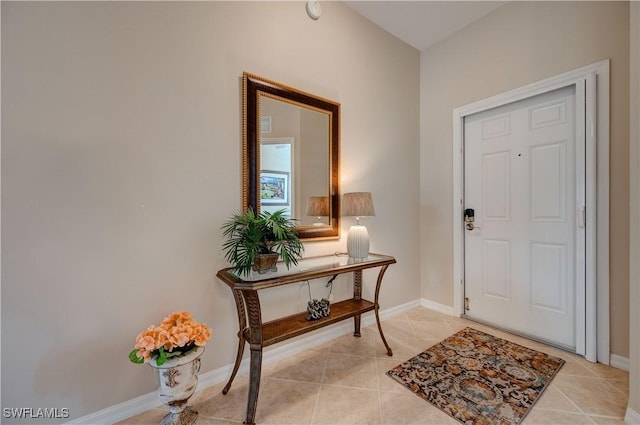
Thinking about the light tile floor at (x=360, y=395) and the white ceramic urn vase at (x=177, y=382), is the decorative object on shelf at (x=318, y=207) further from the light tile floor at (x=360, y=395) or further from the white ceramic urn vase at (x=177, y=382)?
the white ceramic urn vase at (x=177, y=382)

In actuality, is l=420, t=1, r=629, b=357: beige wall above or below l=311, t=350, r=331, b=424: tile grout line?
above

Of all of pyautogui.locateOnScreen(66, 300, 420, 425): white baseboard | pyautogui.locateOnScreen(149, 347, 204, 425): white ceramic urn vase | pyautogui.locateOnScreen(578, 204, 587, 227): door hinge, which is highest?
pyautogui.locateOnScreen(578, 204, 587, 227): door hinge

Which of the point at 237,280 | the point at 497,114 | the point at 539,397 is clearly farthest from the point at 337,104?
the point at 539,397

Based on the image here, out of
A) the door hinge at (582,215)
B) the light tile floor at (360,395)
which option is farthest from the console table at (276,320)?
the door hinge at (582,215)

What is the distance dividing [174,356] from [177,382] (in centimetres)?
13

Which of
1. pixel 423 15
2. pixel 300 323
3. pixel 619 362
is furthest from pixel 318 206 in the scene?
pixel 619 362

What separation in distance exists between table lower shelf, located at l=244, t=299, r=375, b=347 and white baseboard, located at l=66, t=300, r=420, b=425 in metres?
0.30

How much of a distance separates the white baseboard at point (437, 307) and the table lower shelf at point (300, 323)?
119cm

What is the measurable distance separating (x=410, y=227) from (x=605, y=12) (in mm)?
2173

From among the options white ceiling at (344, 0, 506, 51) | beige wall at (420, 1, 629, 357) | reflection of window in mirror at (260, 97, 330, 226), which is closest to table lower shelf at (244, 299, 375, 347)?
reflection of window in mirror at (260, 97, 330, 226)

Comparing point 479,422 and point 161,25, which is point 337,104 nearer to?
point 161,25

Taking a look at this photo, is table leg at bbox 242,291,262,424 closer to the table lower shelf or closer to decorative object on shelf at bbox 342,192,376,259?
the table lower shelf

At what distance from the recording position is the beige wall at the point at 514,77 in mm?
1774

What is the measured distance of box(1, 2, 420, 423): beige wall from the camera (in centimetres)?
121
